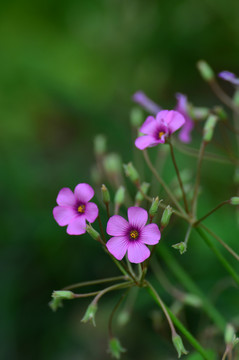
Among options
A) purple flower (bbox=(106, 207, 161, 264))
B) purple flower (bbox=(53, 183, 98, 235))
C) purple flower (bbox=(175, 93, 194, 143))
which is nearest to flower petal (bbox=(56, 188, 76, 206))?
purple flower (bbox=(53, 183, 98, 235))

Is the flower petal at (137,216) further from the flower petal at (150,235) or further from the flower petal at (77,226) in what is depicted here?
the flower petal at (77,226)

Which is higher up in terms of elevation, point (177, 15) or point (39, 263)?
point (177, 15)

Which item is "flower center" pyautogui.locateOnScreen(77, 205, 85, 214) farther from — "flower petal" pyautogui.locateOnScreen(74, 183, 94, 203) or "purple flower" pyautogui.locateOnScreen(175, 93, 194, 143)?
"purple flower" pyautogui.locateOnScreen(175, 93, 194, 143)

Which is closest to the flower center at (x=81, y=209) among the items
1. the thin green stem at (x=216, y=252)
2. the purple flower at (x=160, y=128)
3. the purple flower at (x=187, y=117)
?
the purple flower at (x=160, y=128)

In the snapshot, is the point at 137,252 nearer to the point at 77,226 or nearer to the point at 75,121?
the point at 77,226

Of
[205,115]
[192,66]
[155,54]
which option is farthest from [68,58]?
[205,115]

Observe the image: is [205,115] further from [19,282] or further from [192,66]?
[192,66]
